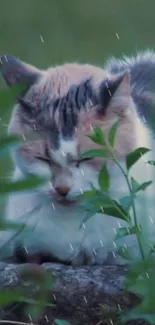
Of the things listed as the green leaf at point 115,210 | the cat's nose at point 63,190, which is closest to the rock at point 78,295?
the green leaf at point 115,210

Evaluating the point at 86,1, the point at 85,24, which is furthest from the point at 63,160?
the point at 86,1

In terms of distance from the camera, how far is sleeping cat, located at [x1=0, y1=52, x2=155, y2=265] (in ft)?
9.26

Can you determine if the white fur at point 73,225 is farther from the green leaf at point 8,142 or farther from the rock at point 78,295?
the green leaf at point 8,142

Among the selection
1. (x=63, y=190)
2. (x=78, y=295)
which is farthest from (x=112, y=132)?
(x=63, y=190)

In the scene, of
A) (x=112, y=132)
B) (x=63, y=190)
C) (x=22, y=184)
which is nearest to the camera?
(x=22, y=184)

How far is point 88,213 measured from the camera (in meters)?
2.22

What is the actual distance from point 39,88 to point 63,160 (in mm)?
267

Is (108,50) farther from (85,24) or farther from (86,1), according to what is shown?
(86,1)

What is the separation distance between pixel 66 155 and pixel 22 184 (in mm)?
1265

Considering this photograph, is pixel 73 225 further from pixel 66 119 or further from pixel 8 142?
pixel 8 142

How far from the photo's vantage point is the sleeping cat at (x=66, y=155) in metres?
2.82

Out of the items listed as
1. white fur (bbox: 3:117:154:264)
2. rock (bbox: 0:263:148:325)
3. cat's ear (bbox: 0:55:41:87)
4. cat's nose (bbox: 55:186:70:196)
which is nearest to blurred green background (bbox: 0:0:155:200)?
cat's ear (bbox: 0:55:41:87)

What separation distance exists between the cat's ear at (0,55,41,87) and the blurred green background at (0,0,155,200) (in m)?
2.11

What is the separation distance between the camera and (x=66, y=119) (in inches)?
115
